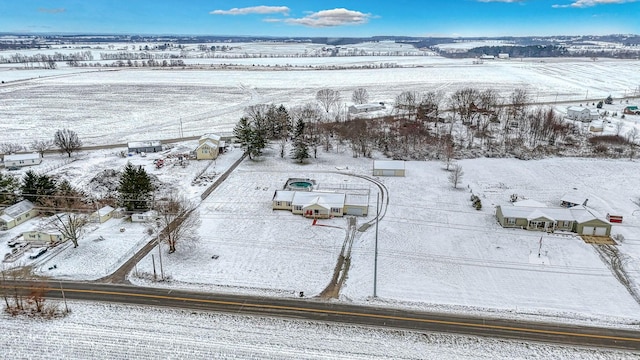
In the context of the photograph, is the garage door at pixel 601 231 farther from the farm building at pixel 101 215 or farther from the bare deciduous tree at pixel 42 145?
the bare deciduous tree at pixel 42 145

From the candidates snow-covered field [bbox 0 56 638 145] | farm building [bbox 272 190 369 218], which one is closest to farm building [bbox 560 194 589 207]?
farm building [bbox 272 190 369 218]

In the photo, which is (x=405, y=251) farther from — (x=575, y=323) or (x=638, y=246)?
(x=638, y=246)

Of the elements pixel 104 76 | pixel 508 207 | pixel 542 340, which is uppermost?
pixel 104 76

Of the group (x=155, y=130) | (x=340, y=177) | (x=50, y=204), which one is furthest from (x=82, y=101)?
(x=340, y=177)

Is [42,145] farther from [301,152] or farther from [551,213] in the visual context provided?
[551,213]

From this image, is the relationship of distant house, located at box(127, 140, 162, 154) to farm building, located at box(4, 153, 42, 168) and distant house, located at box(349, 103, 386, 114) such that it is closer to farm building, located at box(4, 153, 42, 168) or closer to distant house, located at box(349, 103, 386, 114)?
farm building, located at box(4, 153, 42, 168)
